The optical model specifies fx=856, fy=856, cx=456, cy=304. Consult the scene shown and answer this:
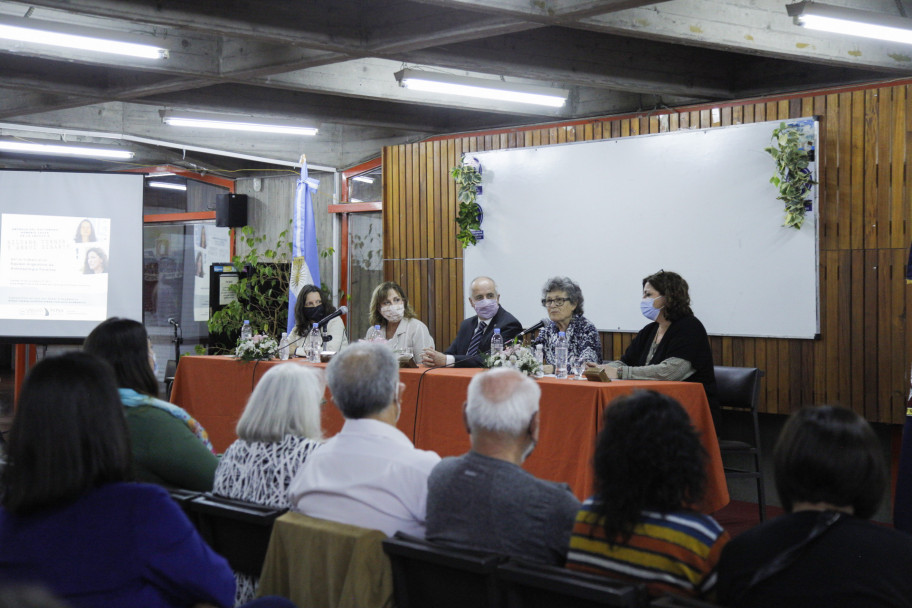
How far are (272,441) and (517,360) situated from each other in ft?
6.34

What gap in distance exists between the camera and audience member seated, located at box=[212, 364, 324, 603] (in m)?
2.54

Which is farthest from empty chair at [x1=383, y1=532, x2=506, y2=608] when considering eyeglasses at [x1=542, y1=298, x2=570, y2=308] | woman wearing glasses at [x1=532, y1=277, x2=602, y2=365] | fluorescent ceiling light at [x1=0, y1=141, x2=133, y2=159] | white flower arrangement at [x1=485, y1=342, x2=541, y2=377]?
fluorescent ceiling light at [x1=0, y1=141, x2=133, y2=159]

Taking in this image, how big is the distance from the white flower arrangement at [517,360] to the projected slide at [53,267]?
420 cm

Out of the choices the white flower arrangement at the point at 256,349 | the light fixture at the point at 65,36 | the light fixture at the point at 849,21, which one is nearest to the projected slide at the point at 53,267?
the light fixture at the point at 65,36

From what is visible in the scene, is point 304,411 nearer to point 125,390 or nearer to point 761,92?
point 125,390

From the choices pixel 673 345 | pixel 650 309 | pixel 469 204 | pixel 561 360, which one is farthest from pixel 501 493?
pixel 469 204

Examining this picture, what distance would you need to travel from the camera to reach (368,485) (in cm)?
223

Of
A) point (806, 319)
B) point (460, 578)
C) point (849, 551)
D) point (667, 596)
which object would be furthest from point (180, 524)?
point (806, 319)

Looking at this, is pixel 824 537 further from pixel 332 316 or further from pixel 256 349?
pixel 256 349

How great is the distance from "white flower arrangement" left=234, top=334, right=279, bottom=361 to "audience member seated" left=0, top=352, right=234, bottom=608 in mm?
3904

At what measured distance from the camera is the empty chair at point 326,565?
1960 mm

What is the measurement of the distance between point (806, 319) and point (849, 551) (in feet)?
14.3

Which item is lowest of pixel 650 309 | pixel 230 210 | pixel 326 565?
pixel 326 565

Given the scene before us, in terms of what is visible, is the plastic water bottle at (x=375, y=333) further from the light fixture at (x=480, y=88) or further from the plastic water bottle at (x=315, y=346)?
the light fixture at (x=480, y=88)
